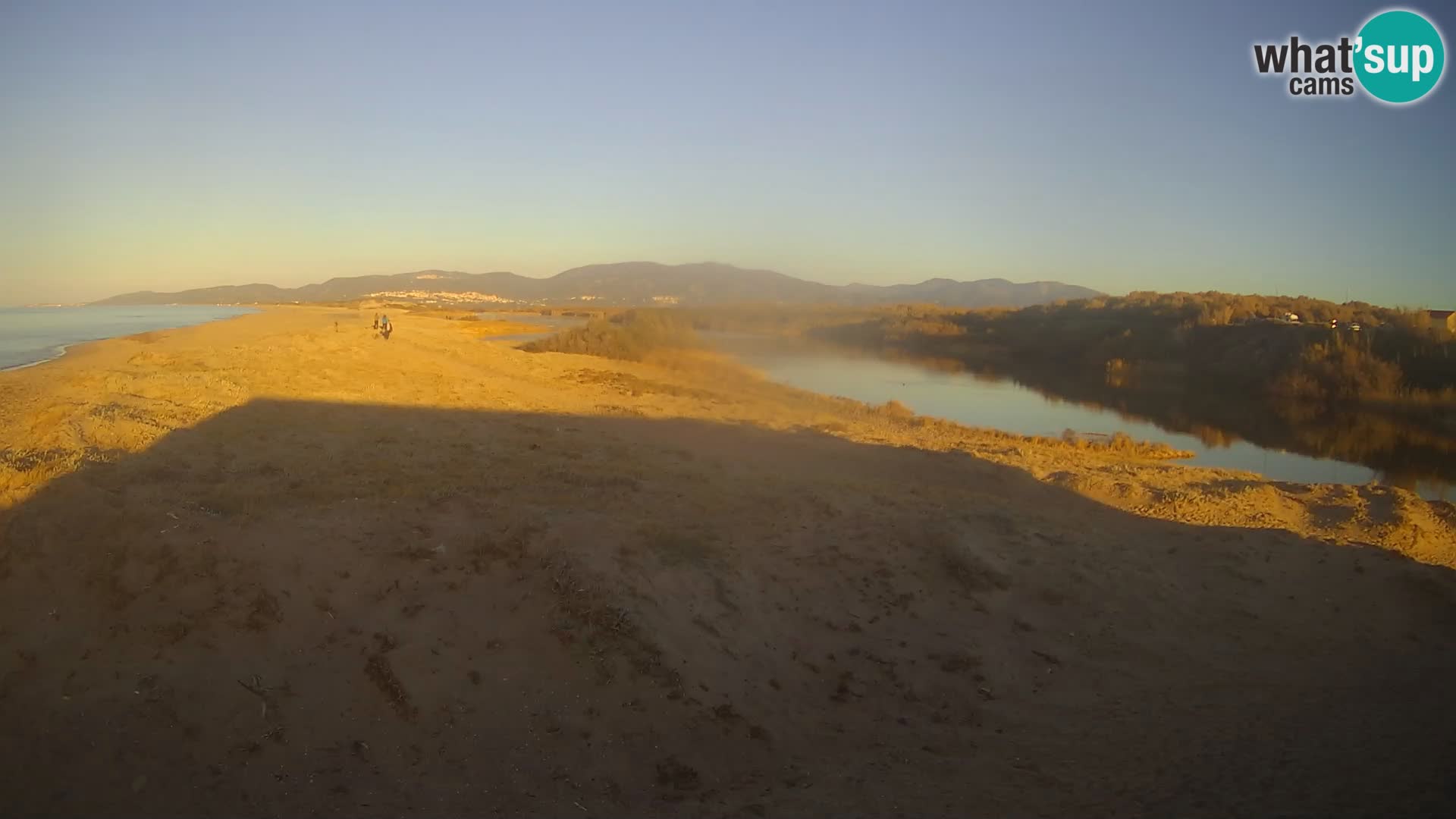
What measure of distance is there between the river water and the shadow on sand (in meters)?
10.0

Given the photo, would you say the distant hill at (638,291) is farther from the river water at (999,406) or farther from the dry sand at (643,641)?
the dry sand at (643,641)

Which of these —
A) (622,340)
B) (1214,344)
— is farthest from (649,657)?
(1214,344)

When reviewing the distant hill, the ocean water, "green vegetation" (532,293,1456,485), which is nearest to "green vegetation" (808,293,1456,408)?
"green vegetation" (532,293,1456,485)

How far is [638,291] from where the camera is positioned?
14838 cm

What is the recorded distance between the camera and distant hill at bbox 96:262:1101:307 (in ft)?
427

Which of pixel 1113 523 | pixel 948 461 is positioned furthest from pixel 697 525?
pixel 948 461

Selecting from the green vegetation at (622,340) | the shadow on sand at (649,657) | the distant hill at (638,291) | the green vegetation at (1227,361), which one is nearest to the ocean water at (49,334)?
the green vegetation at (622,340)

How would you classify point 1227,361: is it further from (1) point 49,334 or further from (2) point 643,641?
(1) point 49,334

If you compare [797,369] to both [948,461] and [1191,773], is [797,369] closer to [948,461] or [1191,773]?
[948,461]

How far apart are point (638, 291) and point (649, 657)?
477 feet

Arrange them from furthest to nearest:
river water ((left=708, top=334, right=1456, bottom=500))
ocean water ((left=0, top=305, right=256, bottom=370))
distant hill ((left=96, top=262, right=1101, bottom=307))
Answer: distant hill ((left=96, top=262, right=1101, bottom=307)) → ocean water ((left=0, top=305, right=256, bottom=370)) → river water ((left=708, top=334, right=1456, bottom=500))

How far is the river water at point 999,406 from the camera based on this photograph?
1777 cm

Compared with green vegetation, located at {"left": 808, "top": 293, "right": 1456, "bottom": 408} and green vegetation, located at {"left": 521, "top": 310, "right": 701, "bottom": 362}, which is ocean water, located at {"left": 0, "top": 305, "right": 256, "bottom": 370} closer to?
green vegetation, located at {"left": 521, "top": 310, "right": 701, "bottom": 362}

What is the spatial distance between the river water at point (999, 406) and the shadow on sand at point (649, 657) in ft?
32.9
